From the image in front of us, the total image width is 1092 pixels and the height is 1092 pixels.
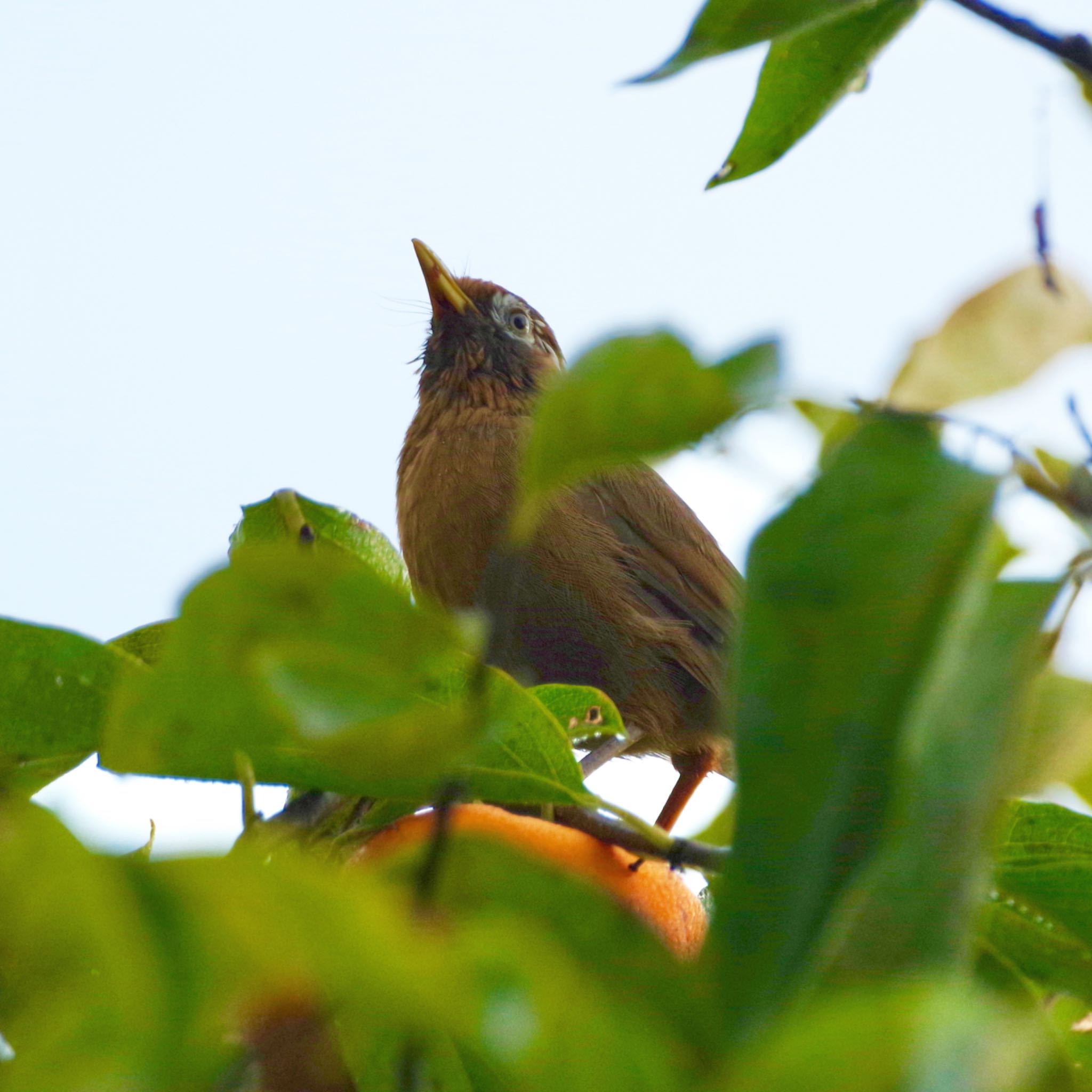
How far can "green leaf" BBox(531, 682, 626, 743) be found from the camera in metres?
1.08

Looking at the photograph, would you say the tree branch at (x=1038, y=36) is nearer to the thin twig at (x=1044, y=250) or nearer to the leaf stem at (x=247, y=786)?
the thin twig at (x=1044, y=250)

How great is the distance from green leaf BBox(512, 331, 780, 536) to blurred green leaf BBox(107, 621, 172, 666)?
2.48 ft

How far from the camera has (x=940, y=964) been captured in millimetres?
500

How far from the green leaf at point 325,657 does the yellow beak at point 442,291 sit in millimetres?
3665

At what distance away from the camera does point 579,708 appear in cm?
113

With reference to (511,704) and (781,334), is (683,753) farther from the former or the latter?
(781,334)

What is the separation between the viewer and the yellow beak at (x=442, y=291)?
4152 mm

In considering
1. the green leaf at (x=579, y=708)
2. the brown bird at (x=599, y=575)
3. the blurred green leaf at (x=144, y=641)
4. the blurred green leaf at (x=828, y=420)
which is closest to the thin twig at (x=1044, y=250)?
the blurred green leaf at (x=828, y=420)

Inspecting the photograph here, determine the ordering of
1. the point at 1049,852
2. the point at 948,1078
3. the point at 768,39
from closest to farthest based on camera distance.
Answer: the point at 948,1078 < the point at 768,39 < the point at 1049,852

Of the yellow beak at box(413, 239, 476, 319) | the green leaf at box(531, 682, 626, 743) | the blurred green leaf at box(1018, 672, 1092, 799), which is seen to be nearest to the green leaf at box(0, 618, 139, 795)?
the green leaf at box(531, 682, 626, 743)

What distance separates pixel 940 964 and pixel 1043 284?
0.36 meters

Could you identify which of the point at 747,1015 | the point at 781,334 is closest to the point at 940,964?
the point at 747,1015

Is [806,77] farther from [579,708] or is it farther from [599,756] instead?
[599,756]

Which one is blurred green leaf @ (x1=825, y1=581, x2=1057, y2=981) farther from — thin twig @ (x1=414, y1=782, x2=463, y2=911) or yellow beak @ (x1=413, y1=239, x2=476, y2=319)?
yellow beak @ (x1=413, y1=239, x2=476, y2=319)
